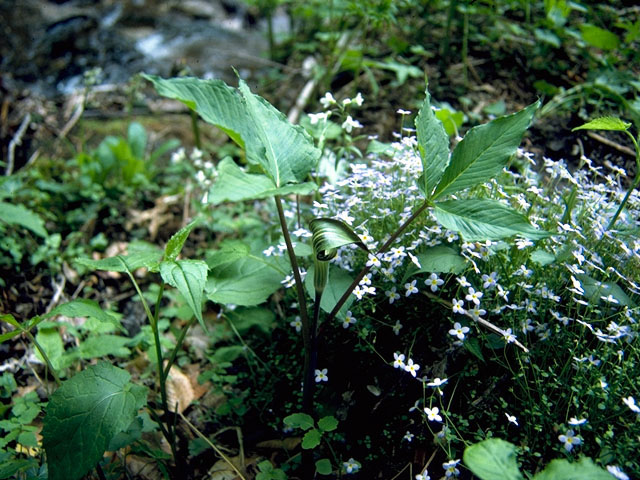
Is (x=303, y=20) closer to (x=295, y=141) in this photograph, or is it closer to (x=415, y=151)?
(x=415, y=151)

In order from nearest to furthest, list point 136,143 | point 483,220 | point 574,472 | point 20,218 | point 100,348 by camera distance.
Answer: point 574,472
point 483,220
point 100,348
point 20,218
point 136,143

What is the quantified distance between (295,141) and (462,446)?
1269mm

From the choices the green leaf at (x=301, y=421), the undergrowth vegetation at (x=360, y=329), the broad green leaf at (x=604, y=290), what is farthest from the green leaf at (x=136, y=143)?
the broad green leaf at (x=604, y=290)

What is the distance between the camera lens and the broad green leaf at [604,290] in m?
1.77

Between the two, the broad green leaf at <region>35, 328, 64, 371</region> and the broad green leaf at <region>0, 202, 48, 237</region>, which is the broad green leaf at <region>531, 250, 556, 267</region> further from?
the broad green leaf at <region>0, 202, 48, 237</region>

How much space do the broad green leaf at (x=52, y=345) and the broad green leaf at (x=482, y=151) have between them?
6.18ft

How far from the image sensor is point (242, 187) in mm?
1344

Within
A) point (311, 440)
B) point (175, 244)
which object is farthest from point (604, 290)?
point (175, 244)

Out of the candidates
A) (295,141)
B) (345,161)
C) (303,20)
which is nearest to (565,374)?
(295,141)

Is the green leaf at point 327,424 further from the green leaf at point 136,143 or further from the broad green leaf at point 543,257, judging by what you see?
the green leaf at point 136,143

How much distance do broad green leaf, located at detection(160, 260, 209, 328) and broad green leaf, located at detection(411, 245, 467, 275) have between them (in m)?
0.77

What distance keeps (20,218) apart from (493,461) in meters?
2.74

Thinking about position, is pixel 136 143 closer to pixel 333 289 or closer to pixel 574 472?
pixel 333 289

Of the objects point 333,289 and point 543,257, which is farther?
point 333,289
